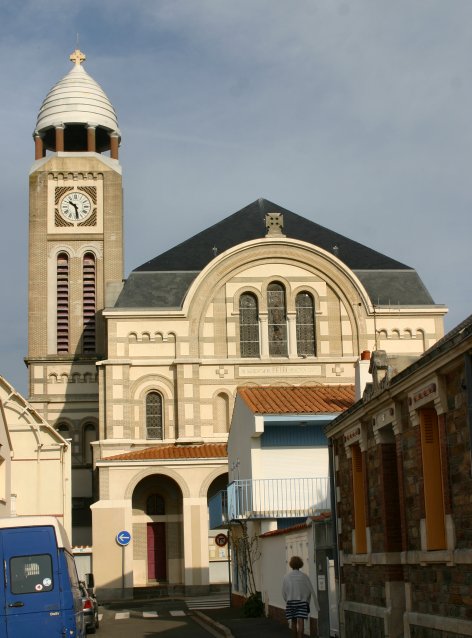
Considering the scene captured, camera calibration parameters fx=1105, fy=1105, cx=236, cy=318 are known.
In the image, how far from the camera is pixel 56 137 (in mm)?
59688

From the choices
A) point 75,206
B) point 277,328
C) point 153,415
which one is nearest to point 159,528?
point 153,415

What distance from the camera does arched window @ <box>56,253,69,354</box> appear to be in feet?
186

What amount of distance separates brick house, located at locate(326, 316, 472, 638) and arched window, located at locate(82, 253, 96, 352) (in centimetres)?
3784

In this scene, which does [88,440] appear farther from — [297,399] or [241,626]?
[241,626]

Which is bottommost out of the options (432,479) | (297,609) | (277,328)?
(297,609)

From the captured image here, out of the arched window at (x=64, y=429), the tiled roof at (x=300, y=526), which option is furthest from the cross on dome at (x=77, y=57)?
the tiled roof at (x=300, y=526)

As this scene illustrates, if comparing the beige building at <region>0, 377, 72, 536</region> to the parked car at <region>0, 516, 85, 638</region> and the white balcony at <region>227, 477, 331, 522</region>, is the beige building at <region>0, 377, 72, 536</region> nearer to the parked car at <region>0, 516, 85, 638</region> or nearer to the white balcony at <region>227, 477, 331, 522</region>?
the white balcony at <region>227, 477, 331, 522</region>

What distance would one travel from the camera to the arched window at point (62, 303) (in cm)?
5669

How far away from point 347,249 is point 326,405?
25211 millimetres

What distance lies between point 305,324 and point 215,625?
24.8 meters

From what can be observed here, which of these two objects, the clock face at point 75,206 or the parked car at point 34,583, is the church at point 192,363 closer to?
the clock face at point 75,206

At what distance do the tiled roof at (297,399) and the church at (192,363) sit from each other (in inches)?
548

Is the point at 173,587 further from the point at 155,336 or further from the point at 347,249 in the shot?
the point at 347,249

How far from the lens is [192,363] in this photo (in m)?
49.2
